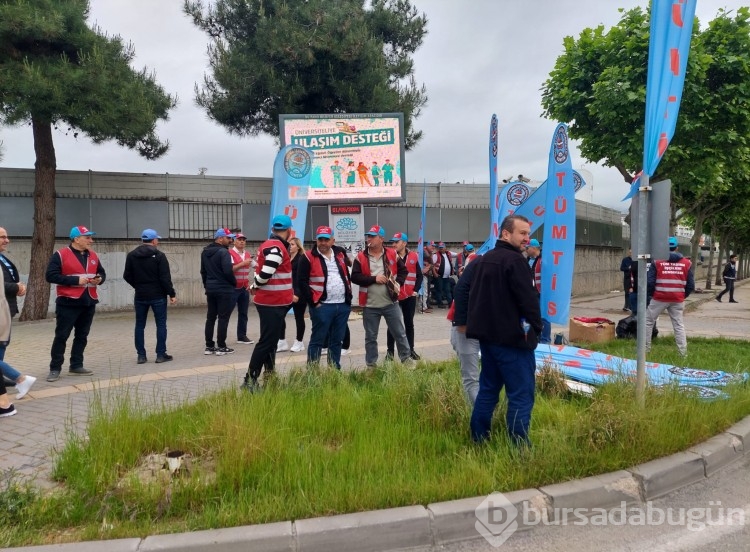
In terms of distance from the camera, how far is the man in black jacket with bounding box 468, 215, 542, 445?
12.6 ft

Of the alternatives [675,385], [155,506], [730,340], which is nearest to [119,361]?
[155,506]

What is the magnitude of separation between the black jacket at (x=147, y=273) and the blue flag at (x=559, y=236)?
5173mm

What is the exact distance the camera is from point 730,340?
30.7 feet

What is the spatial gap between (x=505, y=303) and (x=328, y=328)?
3133 millimetres

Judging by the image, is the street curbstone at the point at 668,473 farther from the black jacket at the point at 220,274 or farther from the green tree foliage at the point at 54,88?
the green tree foliage at the point at 54,88

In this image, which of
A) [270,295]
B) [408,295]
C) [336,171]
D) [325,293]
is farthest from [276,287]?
[336,171]

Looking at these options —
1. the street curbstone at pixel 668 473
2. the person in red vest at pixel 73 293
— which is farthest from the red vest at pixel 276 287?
the street curbstone at pixel 668 473

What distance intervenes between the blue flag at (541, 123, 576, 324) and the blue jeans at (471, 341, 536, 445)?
128 inches

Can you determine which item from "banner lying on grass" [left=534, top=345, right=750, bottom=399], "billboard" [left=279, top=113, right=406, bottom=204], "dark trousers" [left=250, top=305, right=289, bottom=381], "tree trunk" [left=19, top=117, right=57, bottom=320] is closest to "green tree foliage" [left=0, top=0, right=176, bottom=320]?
"tree trunk" [left=19, top=117, right=57, bottom=320]

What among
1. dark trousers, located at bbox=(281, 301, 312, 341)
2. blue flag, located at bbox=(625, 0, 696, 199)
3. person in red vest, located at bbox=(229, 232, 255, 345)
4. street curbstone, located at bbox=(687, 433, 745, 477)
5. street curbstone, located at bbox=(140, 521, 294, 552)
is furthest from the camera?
person in red vest, located at bbox=(229, 232, 255, 345)

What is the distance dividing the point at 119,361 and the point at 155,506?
5471mm

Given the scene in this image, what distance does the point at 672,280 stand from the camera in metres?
7.80

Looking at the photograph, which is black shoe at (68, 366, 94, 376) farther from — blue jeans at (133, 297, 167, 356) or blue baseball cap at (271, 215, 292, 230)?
blue baseball cap at (271, 215, 292, 230)

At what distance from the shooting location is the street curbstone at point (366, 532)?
10.2ft
